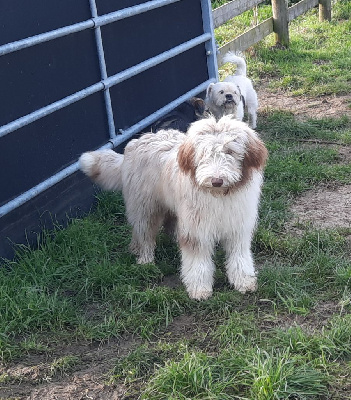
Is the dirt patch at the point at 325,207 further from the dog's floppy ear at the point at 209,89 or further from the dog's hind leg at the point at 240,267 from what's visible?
the dog's floppy ear at the point at 209,89

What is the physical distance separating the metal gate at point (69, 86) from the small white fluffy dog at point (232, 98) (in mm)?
470

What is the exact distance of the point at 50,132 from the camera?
5.22 metres

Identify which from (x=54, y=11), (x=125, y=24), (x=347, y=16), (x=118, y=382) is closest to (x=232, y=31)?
(x=347, y=16)

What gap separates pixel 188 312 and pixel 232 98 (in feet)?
11.7

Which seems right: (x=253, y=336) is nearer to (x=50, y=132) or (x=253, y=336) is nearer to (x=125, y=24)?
(x=50, y=132)

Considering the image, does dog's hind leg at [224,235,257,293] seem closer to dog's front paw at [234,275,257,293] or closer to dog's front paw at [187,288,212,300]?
dog's front paw at [234,275,257,293]

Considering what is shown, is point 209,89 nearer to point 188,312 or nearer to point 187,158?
point 187,158

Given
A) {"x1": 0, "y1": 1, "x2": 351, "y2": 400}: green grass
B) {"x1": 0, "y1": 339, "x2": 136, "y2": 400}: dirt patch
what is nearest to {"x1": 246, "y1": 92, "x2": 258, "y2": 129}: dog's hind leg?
{"x1": 0, "y1": 1, "x2": 351, "y2": 400}: green grass

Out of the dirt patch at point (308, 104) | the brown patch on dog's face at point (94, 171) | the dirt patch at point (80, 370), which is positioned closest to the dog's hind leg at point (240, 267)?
the dirt patch at point (80, 370)

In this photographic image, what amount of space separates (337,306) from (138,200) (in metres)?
1.54

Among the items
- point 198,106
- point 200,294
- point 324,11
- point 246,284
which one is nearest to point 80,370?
point 200,294

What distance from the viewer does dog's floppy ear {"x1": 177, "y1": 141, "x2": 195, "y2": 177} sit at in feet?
13.0

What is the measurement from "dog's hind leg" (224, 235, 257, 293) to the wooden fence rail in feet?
17.1

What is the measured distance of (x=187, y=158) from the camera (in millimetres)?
4008
